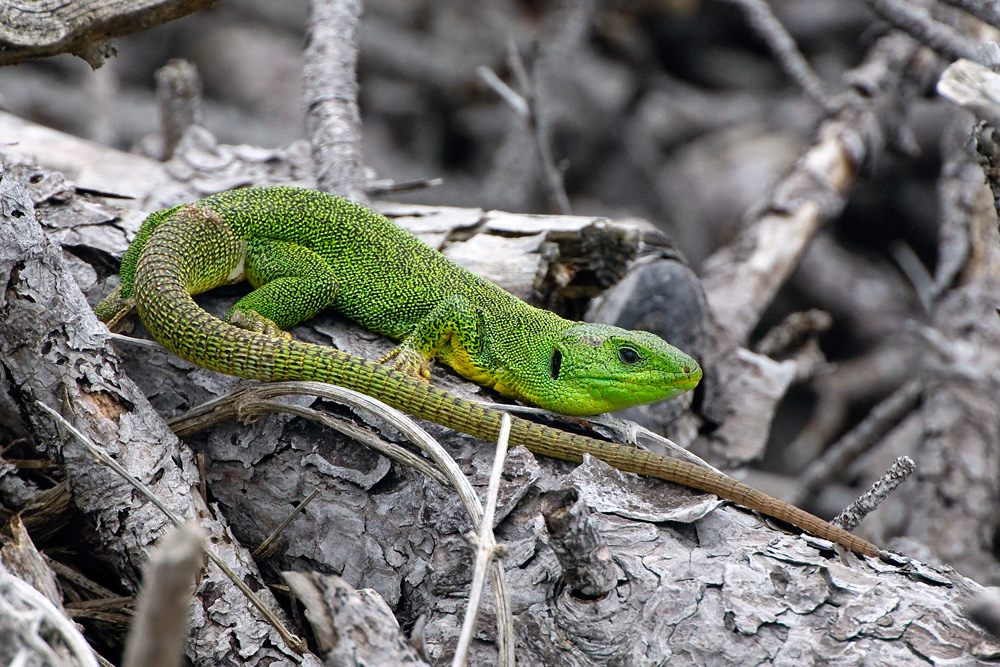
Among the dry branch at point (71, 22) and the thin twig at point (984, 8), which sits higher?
the thin twig at point (984, 8)

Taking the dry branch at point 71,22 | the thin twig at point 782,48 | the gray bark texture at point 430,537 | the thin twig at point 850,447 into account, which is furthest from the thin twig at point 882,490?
the thin twig at point 782,48

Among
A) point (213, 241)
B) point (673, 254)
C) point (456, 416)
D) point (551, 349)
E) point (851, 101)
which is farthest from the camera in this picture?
point (851, 101)

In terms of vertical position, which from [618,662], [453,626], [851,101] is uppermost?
[851,101]

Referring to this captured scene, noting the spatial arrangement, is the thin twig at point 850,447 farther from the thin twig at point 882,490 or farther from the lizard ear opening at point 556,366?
the thin twig at point 882,490

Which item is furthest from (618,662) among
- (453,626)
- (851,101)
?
(851,101)

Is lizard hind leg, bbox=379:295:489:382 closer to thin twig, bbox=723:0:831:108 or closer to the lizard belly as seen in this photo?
the lizard belly

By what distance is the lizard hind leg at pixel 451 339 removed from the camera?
360 centimetres

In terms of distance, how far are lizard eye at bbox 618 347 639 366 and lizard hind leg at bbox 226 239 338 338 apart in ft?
4.58

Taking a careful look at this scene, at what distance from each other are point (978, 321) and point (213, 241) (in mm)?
4904

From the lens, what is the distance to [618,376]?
361 centimetres

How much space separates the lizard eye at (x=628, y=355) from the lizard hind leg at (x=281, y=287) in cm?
140

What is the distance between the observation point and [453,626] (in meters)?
2.30

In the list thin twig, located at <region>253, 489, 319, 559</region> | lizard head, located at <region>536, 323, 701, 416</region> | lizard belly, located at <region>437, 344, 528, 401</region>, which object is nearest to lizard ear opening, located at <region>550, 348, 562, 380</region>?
lizard head, located at <region>536, 323, 701, 416</region>

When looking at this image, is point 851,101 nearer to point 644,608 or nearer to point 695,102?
point 695,102
